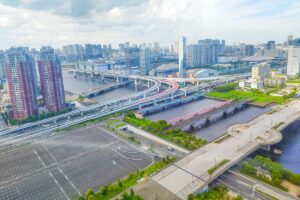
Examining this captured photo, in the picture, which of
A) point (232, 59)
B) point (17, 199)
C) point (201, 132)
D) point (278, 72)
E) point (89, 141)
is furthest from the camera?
point (232, 59)

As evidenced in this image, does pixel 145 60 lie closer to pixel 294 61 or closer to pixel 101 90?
pixel 101 90

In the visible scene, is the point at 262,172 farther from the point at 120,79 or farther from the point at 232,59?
the point at 232,59

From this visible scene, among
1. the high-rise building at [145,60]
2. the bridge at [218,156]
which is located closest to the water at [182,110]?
the bridge at [218,156]

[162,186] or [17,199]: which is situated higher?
[162,186]

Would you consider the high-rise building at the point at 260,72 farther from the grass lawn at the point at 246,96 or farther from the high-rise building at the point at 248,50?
the high-rise building at the point at 248,50

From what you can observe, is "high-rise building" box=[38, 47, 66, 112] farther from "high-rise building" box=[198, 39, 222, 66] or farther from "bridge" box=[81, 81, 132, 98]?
"high-rise building" box=[198, 39, 222, 66]

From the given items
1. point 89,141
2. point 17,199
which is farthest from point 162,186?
point 89,141

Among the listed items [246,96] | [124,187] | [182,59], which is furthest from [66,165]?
[182,59]
